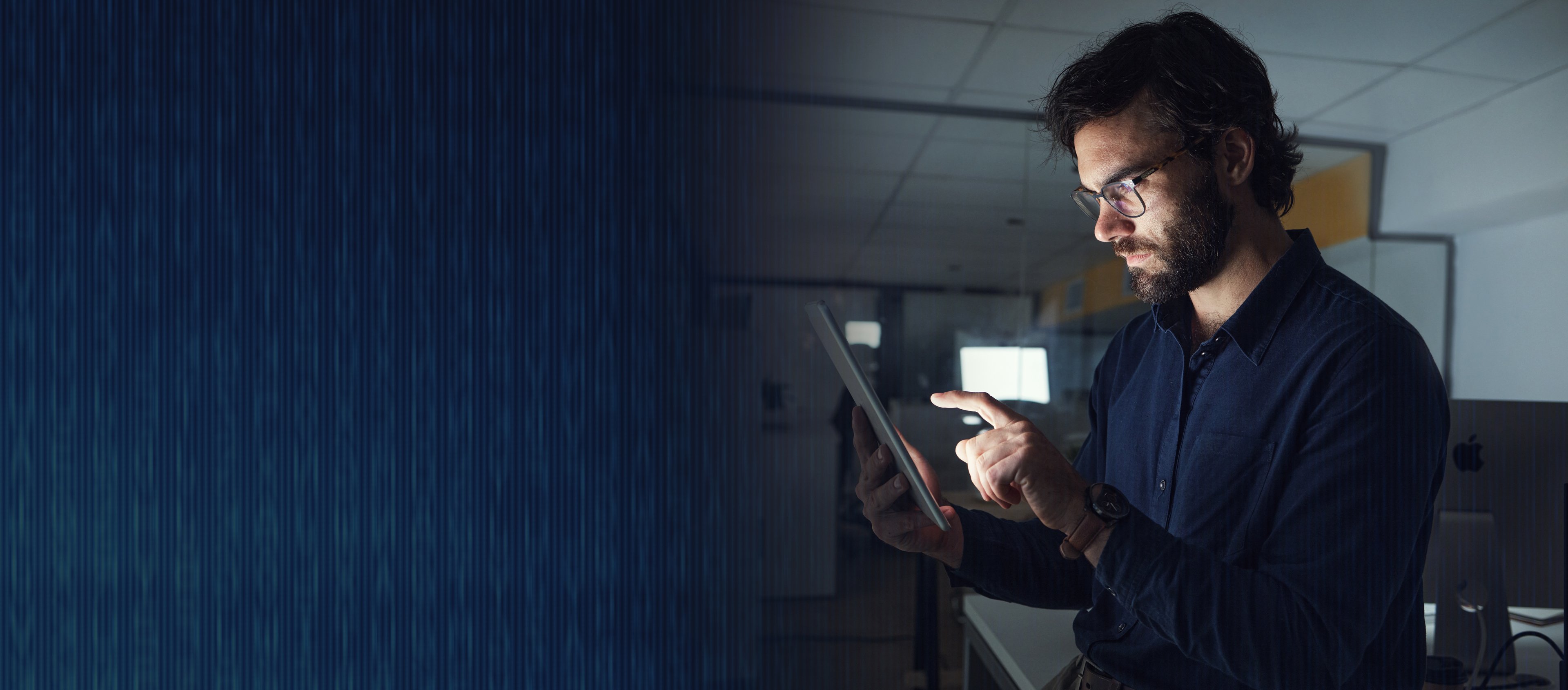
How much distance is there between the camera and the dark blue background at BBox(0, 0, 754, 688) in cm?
139

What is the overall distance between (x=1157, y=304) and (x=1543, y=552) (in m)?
0.82

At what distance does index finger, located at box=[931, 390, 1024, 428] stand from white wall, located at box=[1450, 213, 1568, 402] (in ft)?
12.7

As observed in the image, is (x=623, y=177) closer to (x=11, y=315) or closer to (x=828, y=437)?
(x=11, y=315)

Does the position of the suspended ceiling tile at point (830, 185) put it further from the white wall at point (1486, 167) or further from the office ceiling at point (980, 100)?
the white wall at point (1486, 167)

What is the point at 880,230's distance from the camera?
3.97 meters

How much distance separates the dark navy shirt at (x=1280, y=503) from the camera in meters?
0.69

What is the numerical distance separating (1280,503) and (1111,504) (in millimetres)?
186

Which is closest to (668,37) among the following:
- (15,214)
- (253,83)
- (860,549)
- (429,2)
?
(429,2)

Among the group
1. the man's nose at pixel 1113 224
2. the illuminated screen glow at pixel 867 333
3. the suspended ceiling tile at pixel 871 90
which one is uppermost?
the suspended ceiling tile at pixel 871 90

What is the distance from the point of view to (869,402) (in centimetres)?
88

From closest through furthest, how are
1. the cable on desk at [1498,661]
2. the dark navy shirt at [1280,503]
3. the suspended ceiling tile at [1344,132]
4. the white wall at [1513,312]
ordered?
1. the dark navy shirt at [1280,503]
2. the cable on desk at [1498,661]
3. the white wall at [1513,312]
4. the suspended ceiling tile at [1344,132]

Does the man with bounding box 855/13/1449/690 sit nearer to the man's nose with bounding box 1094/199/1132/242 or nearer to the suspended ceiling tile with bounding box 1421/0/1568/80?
the man's nose with bounding box 1094/199/1132/242

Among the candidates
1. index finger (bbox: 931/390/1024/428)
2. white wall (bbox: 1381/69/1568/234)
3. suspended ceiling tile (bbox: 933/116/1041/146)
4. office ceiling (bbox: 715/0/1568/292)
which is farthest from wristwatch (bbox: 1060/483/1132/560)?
white wall (bbox: 1381/69/1568/234)

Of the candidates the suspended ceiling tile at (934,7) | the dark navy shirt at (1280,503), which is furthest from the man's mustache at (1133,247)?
the suspended ceiling tile at (934,7)
